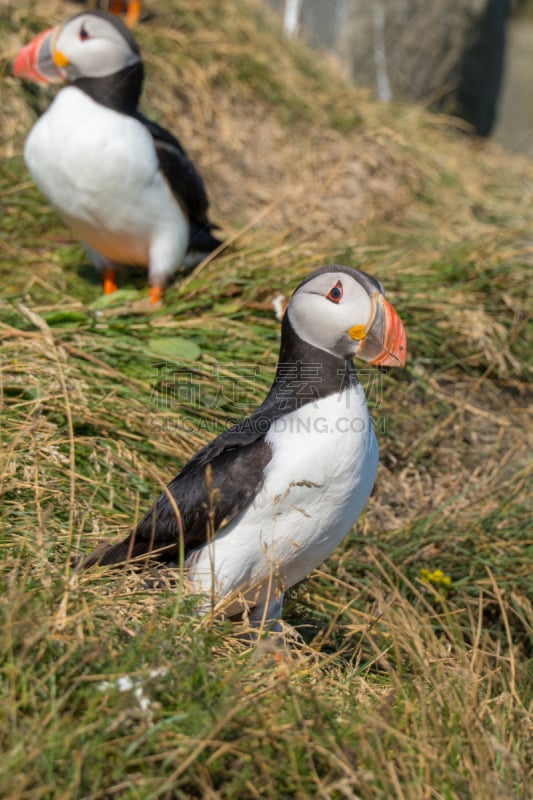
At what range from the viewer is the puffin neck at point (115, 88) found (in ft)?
15.6

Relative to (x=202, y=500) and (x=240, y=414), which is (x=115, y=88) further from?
(x=202, y=500)

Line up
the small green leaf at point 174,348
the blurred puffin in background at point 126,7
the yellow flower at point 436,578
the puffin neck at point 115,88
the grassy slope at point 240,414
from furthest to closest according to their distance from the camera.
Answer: the blurred puffin in background at point 126,7, the puffin neck at point 115,88, the small green leaf at point 174,348, the yellow flower at point 436,578, the grassy slope at point 240,414

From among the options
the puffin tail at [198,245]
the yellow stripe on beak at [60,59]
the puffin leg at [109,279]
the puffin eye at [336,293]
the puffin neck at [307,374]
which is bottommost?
the puffin leg at [109,279]

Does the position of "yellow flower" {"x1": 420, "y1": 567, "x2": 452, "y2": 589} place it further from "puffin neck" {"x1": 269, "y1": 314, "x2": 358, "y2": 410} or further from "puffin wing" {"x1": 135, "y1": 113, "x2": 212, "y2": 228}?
"puffin wing" {"x1": 135, "y1": 113, "x2": 212, "y2": 228}

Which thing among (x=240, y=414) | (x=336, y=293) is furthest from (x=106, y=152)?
(x=336, y=293)

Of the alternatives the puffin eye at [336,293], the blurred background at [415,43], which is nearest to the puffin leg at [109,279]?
the puffin eye at [336,293]

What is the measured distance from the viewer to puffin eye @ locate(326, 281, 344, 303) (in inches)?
112

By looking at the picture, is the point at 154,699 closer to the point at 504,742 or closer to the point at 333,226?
the point at 504,742

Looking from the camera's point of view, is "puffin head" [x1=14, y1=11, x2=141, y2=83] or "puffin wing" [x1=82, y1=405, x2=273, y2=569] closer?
"puffin wing" [x1=82, y1=405, x2=273, y2=569]

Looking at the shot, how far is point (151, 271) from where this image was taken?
16.3ft

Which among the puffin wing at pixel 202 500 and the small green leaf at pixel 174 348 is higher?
the puffin wing at pixel 202 500

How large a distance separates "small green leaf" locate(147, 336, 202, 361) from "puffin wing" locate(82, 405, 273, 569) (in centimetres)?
129

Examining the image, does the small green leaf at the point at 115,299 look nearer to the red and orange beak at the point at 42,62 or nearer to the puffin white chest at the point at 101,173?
the puffin white chest at the point at 101,173

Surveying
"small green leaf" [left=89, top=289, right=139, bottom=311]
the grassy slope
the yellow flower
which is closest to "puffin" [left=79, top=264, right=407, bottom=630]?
the grassy slope
